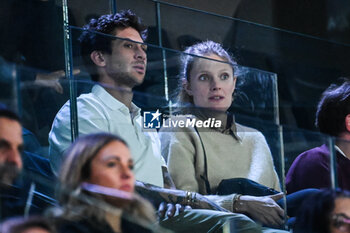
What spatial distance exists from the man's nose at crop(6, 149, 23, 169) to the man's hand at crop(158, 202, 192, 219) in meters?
0.57

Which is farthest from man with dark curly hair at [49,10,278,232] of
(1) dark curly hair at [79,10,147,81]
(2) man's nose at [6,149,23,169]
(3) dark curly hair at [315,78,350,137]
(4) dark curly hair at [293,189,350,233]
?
(3) dark curly hair at [315,78,350,137]

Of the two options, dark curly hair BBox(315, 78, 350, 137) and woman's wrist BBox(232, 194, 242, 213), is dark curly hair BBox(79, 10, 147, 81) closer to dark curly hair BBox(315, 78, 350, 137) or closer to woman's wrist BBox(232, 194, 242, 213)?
woman's wrist BBox(232, 194, 242, 213)

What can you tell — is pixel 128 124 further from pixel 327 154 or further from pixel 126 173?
pixel 327 154

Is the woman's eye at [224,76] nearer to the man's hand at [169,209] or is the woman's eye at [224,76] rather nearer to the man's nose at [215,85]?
the man's nose at [215,85]

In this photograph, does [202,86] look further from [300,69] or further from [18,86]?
[300,69]

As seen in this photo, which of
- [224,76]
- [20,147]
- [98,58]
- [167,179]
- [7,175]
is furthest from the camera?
[224,76]

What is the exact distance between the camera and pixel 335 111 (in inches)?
109

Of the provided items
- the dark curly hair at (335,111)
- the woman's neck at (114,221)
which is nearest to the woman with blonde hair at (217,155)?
the dark curly hair at (335,111)

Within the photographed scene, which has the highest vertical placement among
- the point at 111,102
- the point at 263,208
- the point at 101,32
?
the point at 101,32

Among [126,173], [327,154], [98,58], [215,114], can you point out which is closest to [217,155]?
[215,114]

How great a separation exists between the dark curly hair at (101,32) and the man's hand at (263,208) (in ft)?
2.06

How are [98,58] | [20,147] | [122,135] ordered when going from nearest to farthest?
1. [20,147]
2. [122,135]
3. [98,58]

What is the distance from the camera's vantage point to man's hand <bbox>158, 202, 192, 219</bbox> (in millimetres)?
2129

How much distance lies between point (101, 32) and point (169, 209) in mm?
727
